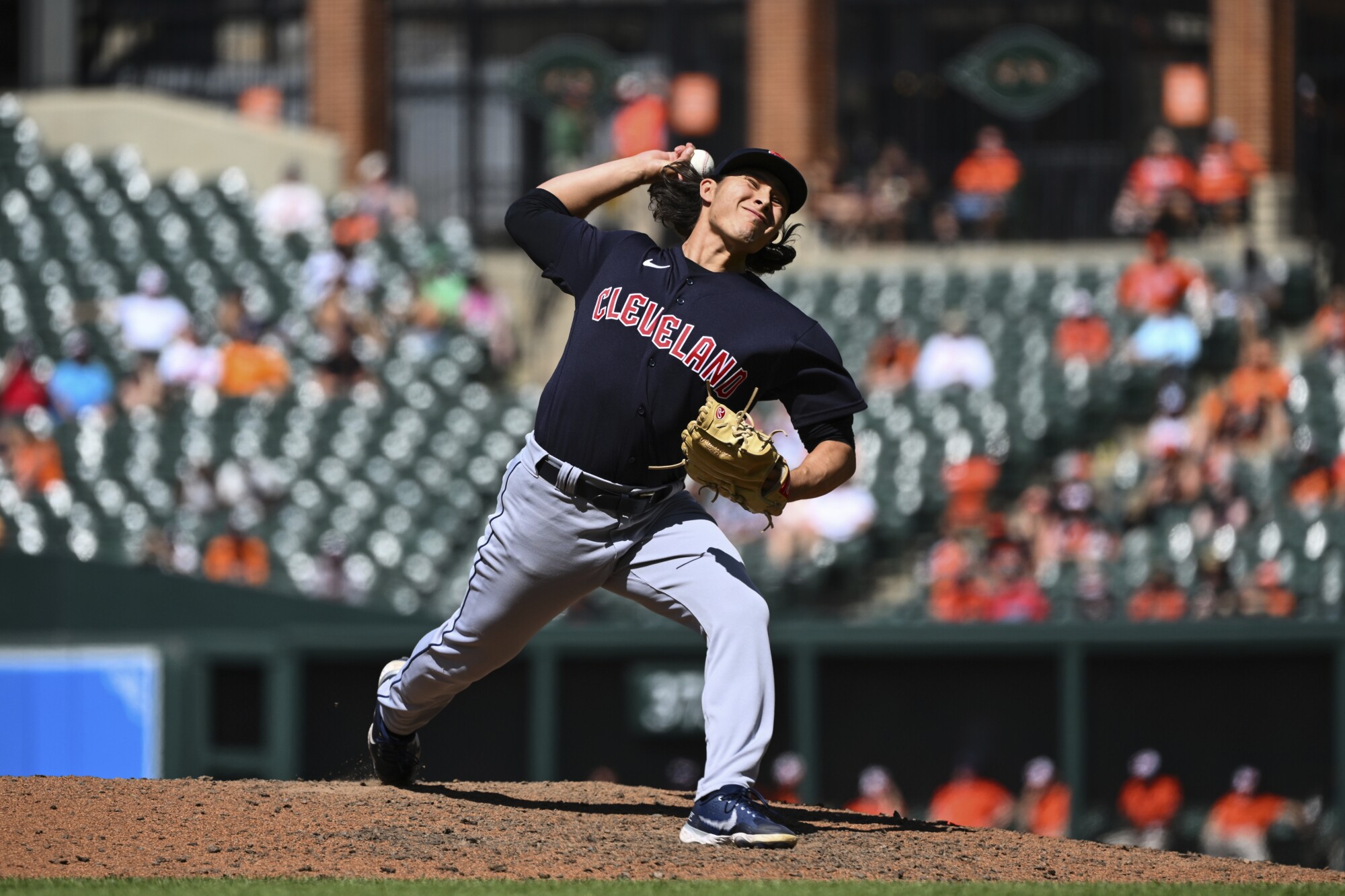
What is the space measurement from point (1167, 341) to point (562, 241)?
8.96 meters

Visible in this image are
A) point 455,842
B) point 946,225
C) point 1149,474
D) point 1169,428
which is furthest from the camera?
point 946,225

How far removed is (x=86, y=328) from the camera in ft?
47.9

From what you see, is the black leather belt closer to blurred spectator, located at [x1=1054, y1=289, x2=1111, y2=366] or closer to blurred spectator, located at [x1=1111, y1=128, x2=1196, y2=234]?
blurred spectator, located at [x1=1054, y1=289, x2=1111, y2=366]

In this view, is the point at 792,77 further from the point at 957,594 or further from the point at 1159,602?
the point at 1159,602

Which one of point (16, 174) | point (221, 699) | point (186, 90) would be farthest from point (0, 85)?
point (221, 699)

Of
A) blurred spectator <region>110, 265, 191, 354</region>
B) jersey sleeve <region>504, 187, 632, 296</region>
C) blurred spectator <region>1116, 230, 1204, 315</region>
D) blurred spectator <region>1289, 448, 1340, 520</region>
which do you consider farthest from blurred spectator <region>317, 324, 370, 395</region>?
jersey sleeve <region>504, 187, 632, 296</region>

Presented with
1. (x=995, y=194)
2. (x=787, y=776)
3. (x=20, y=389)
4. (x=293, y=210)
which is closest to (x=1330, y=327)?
(x=995, y=194)

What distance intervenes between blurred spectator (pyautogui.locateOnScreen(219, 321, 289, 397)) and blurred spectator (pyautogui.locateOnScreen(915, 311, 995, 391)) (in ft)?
14.3

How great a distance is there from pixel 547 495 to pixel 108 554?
22.3 ft

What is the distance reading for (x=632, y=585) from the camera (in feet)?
16.3

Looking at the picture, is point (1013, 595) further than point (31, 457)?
No

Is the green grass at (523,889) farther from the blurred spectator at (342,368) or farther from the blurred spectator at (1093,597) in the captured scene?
the blurred spectator at (342,368)

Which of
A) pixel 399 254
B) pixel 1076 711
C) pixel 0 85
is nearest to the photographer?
pixel 1076 711

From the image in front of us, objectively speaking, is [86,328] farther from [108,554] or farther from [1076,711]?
[1076,711]
